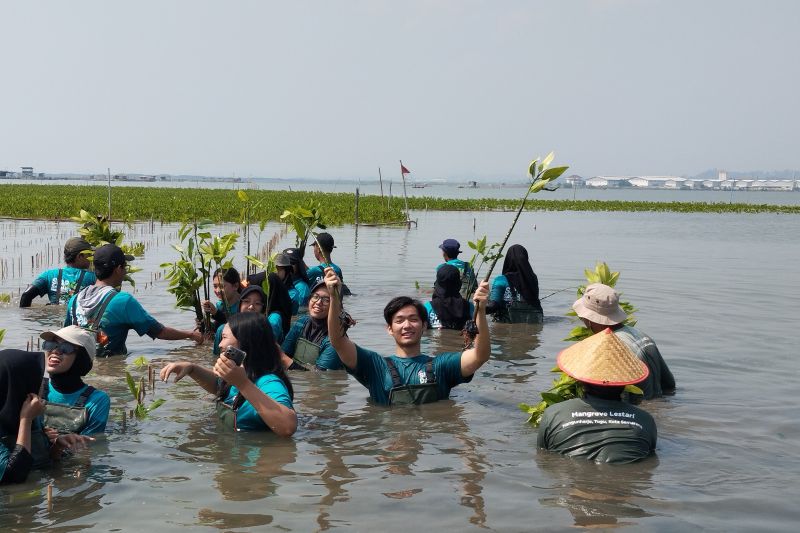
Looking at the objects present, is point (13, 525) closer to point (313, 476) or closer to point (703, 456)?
point (313, 476)

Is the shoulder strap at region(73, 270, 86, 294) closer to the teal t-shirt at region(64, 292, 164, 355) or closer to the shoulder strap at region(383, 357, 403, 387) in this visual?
the teal t-shirt at region(64, 292, 164, 355)

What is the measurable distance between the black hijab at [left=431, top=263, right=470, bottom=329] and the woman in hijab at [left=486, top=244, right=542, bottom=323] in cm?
131

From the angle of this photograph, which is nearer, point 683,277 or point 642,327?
point 642,327

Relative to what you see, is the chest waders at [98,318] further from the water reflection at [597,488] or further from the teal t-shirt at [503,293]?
the teal t-shirt at [503,293]

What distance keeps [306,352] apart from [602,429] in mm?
3949

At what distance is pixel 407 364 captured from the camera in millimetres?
7043

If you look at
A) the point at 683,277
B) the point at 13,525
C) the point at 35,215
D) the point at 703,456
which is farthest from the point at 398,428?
the point at 35,215

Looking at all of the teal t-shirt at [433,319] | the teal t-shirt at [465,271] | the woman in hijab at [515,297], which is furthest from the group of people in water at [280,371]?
the woman in hijab at [515,297]

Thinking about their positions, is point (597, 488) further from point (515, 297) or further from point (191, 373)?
point (515, 297)

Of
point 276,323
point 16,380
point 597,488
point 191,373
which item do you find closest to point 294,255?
point 276,323

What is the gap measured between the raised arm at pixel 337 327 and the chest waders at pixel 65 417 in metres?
1.77

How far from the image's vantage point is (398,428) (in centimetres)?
722

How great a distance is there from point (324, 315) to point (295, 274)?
303cm

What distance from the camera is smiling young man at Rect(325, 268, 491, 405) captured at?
6.66 meters
